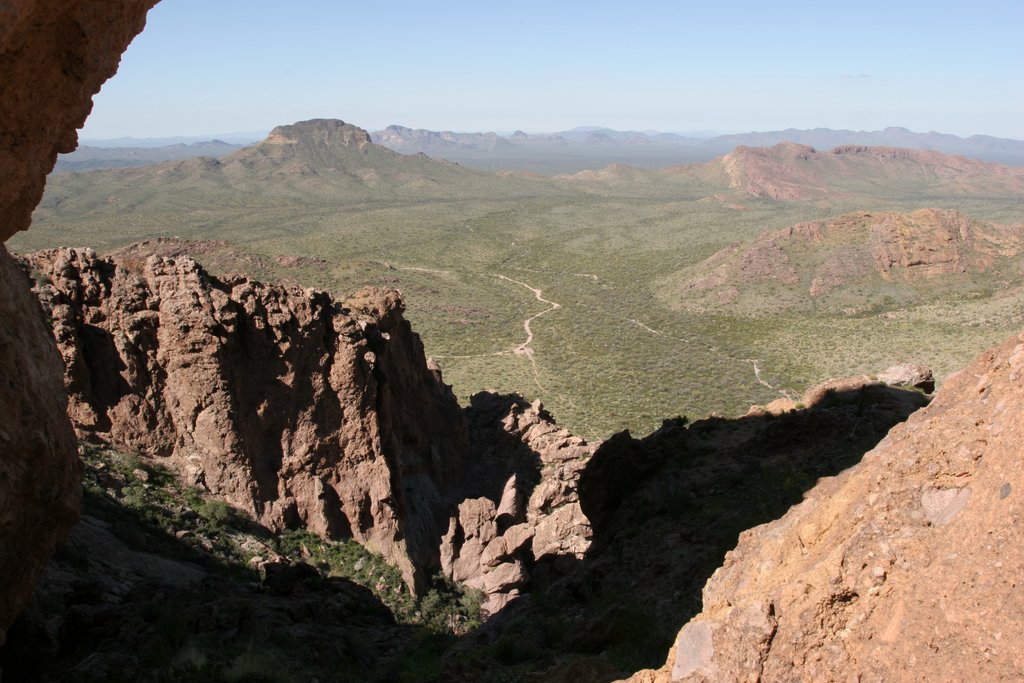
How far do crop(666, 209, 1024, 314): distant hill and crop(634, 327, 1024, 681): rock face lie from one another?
187 ft

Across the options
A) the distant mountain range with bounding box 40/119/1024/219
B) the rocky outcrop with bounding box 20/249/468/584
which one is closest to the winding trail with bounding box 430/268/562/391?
the rocky outcrop with bounding box 20/249/468/584

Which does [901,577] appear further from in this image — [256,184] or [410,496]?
[256,184]

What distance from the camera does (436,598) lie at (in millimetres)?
17719

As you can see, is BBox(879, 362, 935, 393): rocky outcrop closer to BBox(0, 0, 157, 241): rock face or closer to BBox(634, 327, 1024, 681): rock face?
BBox(634, 327, 1024, 681): rock face

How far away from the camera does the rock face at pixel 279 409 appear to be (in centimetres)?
1655

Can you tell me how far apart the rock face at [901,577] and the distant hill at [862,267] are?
57051mm

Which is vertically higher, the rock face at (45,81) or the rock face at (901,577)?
the rock face at (45,81)

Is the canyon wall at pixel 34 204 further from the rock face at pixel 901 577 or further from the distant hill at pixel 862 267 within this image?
the distant hill at pixel 862 267

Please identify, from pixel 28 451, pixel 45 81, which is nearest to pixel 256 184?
pixel 45 81

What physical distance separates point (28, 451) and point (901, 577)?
1000 cm

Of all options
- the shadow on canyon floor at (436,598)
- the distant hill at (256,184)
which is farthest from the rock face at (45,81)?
the distant hill at (256,184)

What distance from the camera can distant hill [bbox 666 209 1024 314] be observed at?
59.3 metres

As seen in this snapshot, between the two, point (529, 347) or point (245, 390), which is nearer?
point (245, 390)

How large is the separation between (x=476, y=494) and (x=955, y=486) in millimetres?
18288
